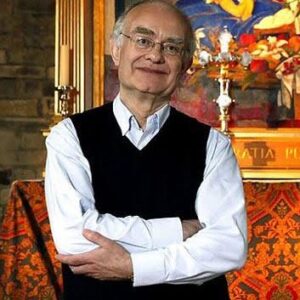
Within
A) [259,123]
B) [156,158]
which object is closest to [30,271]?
[156,158]

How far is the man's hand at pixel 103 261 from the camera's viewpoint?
1606 mm

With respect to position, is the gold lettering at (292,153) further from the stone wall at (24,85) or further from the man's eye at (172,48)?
the man's eye at (172,48)

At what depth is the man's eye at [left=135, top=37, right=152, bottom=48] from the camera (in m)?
1.71

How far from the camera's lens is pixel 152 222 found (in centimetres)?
165

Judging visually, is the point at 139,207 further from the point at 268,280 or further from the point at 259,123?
the point at 259,123

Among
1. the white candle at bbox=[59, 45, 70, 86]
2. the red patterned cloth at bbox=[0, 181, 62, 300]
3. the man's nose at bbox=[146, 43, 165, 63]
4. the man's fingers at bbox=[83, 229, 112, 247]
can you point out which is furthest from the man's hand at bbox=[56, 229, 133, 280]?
the white candle at bbox=[59, 45, 70, 86]

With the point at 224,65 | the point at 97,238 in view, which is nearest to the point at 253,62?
the point at 224,65

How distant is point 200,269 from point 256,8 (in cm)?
271

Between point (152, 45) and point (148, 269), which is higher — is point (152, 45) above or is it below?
above

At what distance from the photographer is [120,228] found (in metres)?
1.64

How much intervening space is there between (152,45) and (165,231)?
15.1 inches

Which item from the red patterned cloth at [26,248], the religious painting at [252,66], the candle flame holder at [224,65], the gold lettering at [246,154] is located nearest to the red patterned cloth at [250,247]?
the red patterned cloth at [26,248]

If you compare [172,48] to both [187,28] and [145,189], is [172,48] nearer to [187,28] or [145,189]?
[187,28]

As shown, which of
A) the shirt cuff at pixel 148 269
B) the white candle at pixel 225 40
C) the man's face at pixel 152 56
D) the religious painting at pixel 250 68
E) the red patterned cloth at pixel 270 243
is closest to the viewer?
the shirt cuff at pixel 148 269
